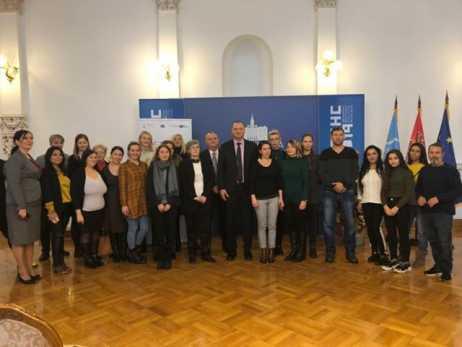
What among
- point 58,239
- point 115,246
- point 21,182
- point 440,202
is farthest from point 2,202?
point 440,202

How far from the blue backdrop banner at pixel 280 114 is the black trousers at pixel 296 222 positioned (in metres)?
1.49

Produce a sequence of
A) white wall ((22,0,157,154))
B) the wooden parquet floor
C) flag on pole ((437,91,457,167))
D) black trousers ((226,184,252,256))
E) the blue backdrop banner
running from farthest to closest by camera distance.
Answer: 1. white wall ((22,0,157,154))
2. flag on pole ((437,91,457,167))
3. the blue backdrop banner
4. black trousers ((226,184,252,256))
5. the wooden parquet floor

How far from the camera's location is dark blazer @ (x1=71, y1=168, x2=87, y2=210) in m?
4.23

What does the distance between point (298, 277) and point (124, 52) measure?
15.5 feet

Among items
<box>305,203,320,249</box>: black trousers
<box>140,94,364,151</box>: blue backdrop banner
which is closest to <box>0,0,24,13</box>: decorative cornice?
<box>140,94,364,151</box>: blue backdrop banner

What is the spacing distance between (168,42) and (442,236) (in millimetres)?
4886

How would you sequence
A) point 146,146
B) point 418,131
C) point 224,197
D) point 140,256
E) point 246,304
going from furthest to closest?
point 418,131
point 146,146
point 140,256
point 224,197
point 246,304

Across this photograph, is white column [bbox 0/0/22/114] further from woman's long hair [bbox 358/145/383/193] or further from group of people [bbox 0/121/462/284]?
woman's long hair [bbox 358/145/383/193]

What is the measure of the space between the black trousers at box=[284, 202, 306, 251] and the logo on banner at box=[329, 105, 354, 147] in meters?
1.81

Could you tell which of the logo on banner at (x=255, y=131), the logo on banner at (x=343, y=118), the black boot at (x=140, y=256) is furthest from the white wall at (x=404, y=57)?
the black boot at (x=140, y=256)

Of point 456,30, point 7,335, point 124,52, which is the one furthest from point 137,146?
point 456,30

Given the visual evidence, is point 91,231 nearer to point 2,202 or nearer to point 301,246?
point 2,202

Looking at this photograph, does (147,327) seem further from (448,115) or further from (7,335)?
(448,115)

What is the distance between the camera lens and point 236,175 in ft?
14.8
